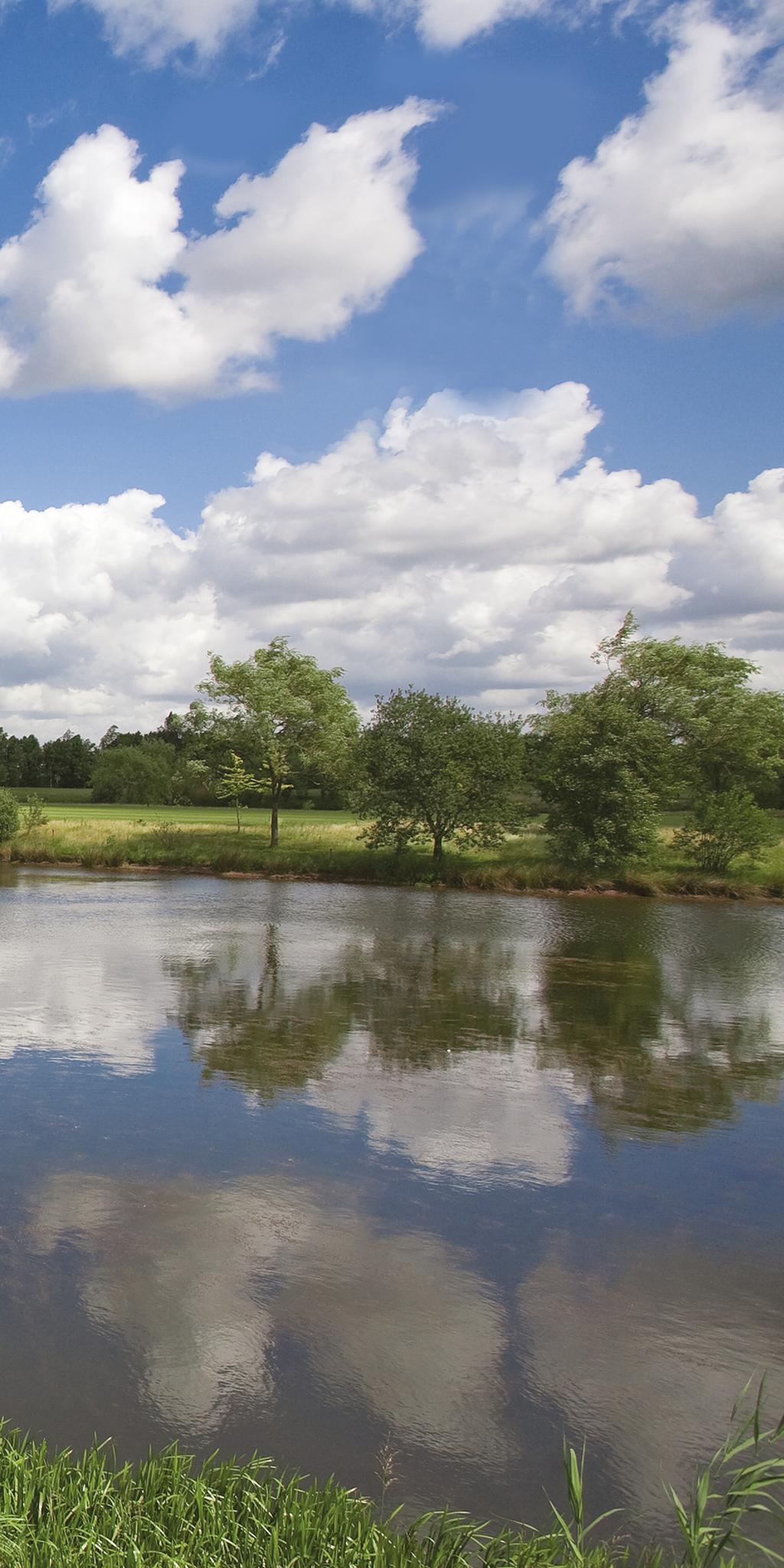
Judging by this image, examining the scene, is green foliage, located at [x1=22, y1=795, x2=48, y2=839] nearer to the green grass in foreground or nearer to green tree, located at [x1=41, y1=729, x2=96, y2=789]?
the green grass in foreground

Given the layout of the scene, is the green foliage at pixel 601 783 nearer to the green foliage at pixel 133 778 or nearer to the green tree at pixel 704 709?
the green tree at pixel 704 709

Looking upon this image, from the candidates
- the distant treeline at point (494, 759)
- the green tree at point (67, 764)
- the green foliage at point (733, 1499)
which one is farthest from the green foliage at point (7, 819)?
the green tree at point (67, 764)

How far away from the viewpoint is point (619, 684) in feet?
141

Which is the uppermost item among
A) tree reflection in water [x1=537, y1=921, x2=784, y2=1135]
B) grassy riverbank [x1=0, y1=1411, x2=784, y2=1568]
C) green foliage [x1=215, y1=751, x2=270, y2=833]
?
green foliage [x1=215, y1=751, x2=270, y2=833]

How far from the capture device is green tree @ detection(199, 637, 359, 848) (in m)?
45.8

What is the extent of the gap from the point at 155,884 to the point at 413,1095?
87.9 ft

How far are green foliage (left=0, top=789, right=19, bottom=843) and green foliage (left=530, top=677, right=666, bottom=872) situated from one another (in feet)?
71.5

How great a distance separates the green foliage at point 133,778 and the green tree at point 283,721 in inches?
1858

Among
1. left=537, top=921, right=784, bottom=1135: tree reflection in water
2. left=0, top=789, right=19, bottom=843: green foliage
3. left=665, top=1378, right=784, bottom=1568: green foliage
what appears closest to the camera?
left=665, top=1378, right=784, bottom=1568: green foliage

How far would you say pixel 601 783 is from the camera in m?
39.5

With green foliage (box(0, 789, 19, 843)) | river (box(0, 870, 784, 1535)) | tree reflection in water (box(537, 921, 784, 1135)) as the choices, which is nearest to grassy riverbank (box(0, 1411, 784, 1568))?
river (box(0, 870, 784, 1535))

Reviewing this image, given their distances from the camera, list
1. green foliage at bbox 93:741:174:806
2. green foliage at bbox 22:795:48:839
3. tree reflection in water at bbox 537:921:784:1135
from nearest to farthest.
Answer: tree reflection in water at bbox 537:921:784:1135, green foliage at bbox 22:795:48:839, green foliage at bbox 93:741:174:806

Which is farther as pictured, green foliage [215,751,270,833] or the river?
green foliage [215,751,270,833]

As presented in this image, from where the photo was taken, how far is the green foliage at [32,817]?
1764 inches
